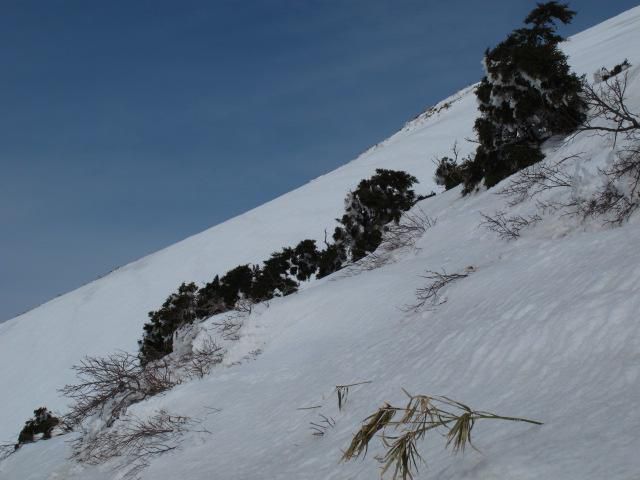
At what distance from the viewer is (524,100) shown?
10.4 m

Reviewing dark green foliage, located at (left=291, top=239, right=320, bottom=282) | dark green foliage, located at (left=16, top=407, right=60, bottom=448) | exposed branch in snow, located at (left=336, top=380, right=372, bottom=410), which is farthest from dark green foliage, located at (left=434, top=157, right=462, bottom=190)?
exposed branch in snow, located at (left=336, top=380, right=372, bottom=410)

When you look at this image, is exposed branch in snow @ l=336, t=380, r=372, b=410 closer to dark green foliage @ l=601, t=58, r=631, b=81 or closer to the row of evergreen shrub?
dark green foliage @ l=601, t=58, r=631, b=81

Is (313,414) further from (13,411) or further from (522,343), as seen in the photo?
(13,411)

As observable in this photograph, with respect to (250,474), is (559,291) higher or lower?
higher

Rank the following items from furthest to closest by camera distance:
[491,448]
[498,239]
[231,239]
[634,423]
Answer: [231,239] → [498,239] → [491,448] → [634,423]

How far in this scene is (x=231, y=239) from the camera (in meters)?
32.8

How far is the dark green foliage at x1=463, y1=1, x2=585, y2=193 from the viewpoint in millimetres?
9977

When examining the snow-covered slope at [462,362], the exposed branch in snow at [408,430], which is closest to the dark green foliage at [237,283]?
the snow-covered slope at [462,362]

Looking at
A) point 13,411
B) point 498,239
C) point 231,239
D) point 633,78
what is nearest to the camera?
point 498,239

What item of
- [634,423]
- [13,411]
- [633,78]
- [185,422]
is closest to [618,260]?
[634,423]

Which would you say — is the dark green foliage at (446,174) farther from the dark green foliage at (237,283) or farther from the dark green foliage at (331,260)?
the dark green foliage at (237,283)

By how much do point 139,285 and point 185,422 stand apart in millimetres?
26793

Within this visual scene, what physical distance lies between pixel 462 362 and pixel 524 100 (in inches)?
341

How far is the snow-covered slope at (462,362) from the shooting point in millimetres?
1893
